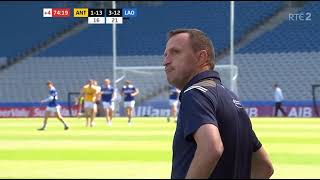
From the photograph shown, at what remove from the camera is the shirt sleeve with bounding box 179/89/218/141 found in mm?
4074

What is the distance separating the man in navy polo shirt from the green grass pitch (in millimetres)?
9254

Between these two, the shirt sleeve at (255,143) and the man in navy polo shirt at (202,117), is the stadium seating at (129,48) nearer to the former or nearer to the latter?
the shirt sleeve at (255,143)

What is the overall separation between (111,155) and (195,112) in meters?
14.4

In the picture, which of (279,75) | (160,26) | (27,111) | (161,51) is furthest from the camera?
(160,26)

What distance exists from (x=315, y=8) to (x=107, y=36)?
14.1 m

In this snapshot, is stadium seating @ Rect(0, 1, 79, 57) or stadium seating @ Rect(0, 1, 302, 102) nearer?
stadium seating @ Rect(0, 1, 302, 102)

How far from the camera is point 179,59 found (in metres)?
4.20

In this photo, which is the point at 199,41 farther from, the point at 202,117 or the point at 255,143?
the point at 255,143

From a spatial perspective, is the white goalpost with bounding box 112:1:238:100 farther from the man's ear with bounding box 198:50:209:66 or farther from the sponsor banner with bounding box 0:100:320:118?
the man's ear with bounding box 198:50:209:66

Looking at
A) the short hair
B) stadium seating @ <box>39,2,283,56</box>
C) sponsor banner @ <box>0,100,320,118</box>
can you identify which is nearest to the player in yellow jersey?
sponsor banner @ <box>0,100,320,118</box>

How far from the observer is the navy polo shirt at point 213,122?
162 inches

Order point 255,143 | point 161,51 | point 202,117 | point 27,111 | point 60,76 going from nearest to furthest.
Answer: point 202,117, point 255,143, point 27,111, point 161,51, point 60,76

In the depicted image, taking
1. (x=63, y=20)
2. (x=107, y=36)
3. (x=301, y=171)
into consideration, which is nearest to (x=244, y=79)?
(x=107, y=36)

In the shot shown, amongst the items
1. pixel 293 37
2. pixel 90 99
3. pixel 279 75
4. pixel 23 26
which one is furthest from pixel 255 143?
pixel 23 26
